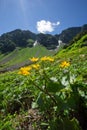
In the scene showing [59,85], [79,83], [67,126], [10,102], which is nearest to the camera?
[67,126]

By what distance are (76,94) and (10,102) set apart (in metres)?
3.66

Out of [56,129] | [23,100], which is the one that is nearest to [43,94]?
[56,129]

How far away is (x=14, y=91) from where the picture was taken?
9.49m

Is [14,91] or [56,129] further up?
[14,91]

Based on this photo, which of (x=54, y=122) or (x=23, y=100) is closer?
(x=54, y=122)

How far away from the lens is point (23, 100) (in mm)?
8836

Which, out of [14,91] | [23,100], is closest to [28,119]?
[23,100]

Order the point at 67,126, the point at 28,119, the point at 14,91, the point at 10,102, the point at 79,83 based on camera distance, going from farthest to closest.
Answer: the point at 14,91 < the point at 10,102 < the point at 28,119 < the point at 79,83 < the point at 67,126

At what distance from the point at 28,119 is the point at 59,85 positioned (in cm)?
198

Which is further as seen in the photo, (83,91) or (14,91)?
(14,91)

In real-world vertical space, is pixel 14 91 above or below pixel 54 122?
above

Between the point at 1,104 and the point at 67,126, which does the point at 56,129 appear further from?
the point at 1,104

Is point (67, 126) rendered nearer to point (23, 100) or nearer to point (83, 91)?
point (83, 91)

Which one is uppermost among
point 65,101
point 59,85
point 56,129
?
point 59,85
